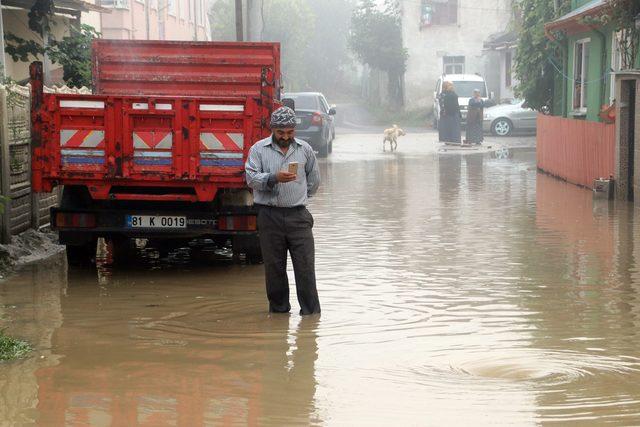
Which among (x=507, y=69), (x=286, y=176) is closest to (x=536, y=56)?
(x=286, y=176)

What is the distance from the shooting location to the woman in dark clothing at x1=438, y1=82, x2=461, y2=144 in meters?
35.8

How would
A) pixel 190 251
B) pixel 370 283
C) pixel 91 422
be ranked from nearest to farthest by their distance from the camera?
pixel 91 422 < pixel 370 283 < pixel 190 251

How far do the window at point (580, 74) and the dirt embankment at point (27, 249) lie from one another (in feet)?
48.4

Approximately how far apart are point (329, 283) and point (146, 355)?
3.50m

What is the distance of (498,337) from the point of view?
8555 mm

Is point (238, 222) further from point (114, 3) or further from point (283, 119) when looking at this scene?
point (114, 3)

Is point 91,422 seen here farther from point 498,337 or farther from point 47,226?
point 47,226

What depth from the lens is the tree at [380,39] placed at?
198 ft

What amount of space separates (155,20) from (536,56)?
19212 mm

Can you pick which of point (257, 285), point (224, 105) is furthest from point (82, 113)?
point (257, 285)

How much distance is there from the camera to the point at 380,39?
60875 mm

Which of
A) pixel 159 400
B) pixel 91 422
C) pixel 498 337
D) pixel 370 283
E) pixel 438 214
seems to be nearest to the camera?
pixel 91 422

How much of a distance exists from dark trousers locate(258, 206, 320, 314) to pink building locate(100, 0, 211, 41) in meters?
21.5

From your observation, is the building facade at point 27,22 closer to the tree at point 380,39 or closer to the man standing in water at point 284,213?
the man standing in water at point 284,213
